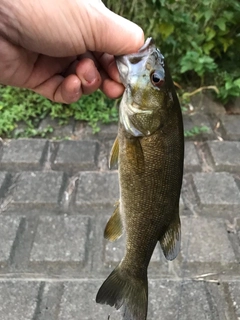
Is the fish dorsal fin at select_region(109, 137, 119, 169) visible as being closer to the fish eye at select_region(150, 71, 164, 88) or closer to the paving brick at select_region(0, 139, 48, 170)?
the fish eye at select_region(150, 71, 164, 88)

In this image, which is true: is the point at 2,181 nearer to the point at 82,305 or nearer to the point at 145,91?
the point at 82,305

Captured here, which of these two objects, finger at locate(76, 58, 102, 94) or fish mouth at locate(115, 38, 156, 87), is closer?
fish mouth at locate(115, 38, 156, 87)

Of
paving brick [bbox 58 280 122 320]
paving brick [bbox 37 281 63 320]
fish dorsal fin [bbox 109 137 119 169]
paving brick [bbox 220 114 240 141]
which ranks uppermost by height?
fish dorsal fin [bbox 109 137 119 169]

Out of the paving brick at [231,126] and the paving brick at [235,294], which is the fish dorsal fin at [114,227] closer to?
the paving brick at [235,294]

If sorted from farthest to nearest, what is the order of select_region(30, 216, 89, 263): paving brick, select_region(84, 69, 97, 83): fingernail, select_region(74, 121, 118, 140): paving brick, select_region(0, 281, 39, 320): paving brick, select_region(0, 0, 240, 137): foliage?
select_region(0, 0, 240, 137): foliage
select_region(74, 121, 118, 140): paving brick
select_region(30, 216, 89, 263): paving brick
select_region(0, 281, 39, 320): paving brick
select_region(84, 69, 97, 83): fingernail

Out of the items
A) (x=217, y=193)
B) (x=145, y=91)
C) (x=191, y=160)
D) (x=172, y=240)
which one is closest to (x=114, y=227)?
(x=172, y=240)

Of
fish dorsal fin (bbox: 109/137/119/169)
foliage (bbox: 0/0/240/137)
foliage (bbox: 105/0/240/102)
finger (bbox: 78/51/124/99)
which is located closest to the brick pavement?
foliage (bbox: 0/0/240/137)

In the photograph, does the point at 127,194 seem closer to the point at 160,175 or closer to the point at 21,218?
the point at 160,175

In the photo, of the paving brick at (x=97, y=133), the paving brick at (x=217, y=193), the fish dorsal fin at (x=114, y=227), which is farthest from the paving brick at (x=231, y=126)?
the fish dorsal fin at (x=114, y=227)
